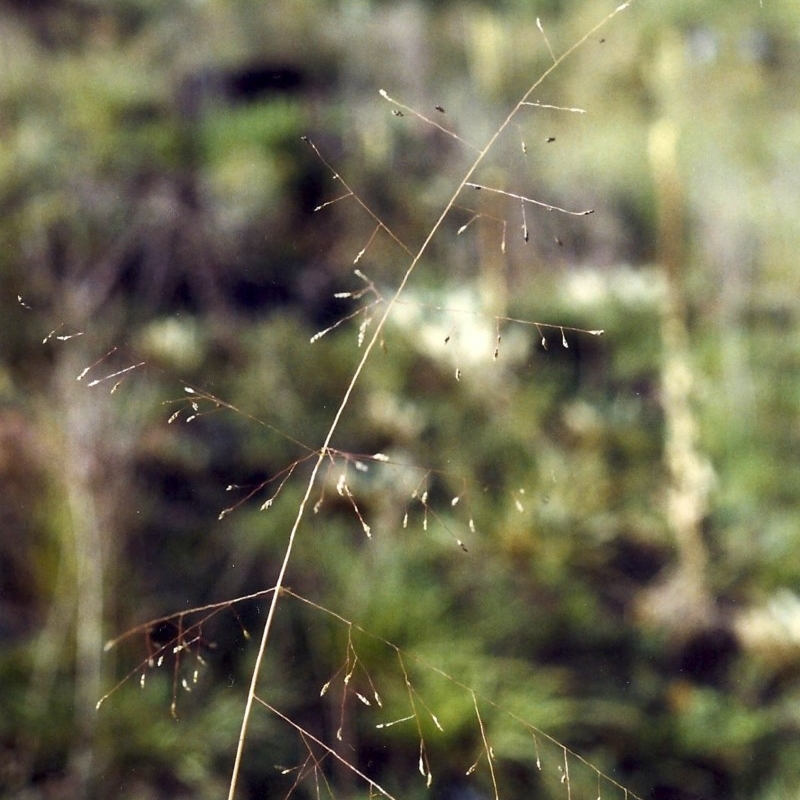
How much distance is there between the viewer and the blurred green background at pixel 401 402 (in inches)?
64.4

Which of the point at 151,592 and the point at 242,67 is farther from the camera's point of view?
the point at 242,67

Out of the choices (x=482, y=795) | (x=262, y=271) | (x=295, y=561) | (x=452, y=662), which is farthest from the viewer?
(x=262, y=271)

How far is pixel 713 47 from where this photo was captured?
3.21 m

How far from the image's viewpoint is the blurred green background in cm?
163

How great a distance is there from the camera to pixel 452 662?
179 cm

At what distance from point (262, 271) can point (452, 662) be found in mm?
1763

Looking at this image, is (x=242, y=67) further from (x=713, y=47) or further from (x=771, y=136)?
(x=771, y=136)

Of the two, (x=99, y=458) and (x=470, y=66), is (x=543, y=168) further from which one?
(x=99, y=458)

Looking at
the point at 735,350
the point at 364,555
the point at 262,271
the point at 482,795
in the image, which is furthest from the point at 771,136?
the point at 482,795

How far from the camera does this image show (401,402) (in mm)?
2711

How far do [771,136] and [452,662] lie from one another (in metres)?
2.56

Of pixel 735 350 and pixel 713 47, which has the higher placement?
pixel 713 47

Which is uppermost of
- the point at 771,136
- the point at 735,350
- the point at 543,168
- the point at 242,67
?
the point at 242,67

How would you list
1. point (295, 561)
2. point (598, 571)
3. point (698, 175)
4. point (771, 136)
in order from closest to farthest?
point (295, 561)
point (598, 571)
point (771, 136)
point (698, 175)
